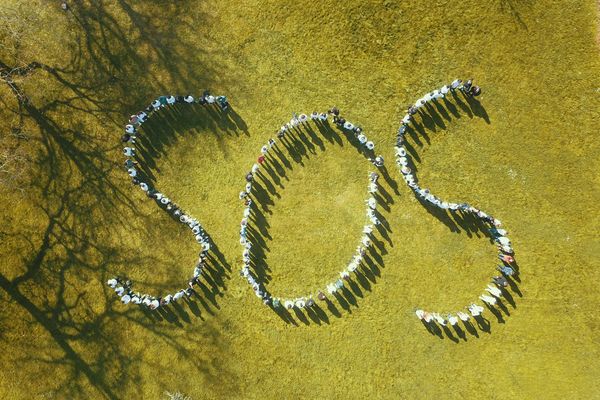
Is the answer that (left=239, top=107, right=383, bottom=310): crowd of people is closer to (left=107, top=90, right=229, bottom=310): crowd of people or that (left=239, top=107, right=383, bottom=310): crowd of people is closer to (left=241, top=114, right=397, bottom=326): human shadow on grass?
(left=241, top=114, right=397, bottom=326): human shadow on grass

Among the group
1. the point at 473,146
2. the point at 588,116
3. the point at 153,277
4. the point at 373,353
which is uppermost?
the point at 153,277

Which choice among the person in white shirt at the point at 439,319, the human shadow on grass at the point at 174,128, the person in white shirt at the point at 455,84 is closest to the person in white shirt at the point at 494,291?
the person in white shirt at the point at 439,319

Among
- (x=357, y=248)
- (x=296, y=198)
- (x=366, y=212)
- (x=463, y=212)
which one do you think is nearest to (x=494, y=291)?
(x=463, y=212)

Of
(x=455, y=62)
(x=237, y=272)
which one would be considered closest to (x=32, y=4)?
(x=237, y=272)

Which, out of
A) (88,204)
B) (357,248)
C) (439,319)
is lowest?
(439,319)

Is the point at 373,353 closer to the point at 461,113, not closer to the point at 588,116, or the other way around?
the point at 461,113

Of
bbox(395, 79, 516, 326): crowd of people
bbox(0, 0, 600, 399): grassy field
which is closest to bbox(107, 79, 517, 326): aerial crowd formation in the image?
bbox(395, 79, 516, 326): crowd of people

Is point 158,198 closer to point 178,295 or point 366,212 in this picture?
point 178,295
